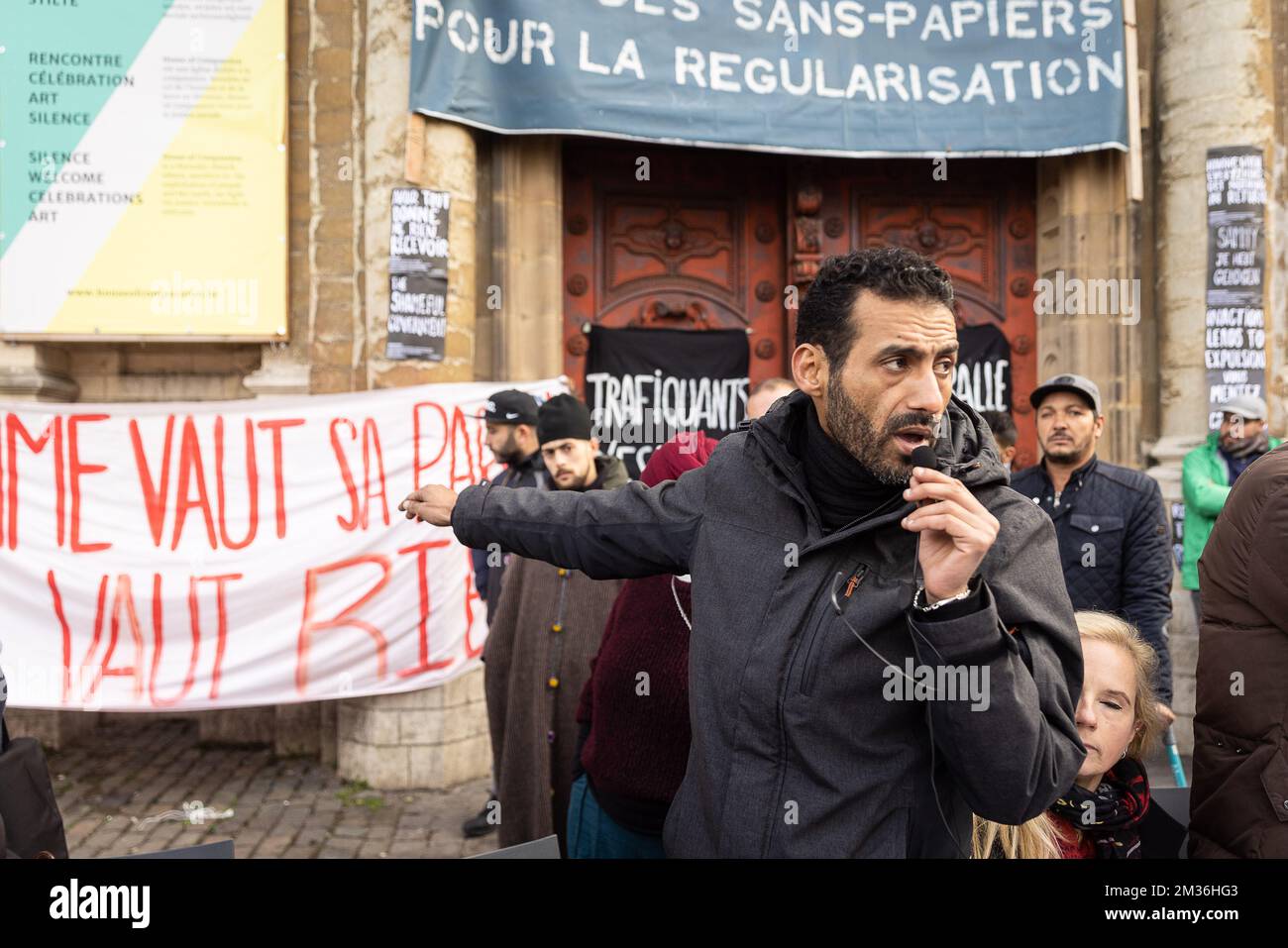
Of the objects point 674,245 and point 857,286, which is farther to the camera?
point 674,245

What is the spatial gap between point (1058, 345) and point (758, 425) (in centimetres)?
623

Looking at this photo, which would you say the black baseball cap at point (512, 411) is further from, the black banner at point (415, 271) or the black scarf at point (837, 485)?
the black scarf at point (837, 485)

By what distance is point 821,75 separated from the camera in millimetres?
6809

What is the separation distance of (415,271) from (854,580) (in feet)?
16.9

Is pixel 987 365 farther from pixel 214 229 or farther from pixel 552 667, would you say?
pixel 214 229

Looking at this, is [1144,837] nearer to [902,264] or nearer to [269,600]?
[902,264]

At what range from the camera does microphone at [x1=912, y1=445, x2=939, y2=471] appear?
1519 millimetres

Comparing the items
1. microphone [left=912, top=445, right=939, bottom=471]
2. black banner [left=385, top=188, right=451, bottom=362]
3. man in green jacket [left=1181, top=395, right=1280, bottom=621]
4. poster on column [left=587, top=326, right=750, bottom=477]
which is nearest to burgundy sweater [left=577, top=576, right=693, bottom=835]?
microphone [left=912, top=445, right=939, bottom=471]

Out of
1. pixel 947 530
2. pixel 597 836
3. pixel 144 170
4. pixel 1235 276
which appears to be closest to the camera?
pixel 947 530

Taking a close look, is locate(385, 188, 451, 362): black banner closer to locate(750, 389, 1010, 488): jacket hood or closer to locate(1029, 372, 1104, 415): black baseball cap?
locate(1029, 372, 1104, 415): black baseball cap

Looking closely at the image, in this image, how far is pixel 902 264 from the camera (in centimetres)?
168

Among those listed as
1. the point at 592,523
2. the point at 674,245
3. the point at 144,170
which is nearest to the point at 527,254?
the point at 674,245

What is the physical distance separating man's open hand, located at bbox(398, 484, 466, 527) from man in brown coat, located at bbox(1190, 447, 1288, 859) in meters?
1.74

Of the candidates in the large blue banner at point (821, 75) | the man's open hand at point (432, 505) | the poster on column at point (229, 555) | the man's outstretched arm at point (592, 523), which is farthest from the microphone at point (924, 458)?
the large blue banner at point (821, 75)
